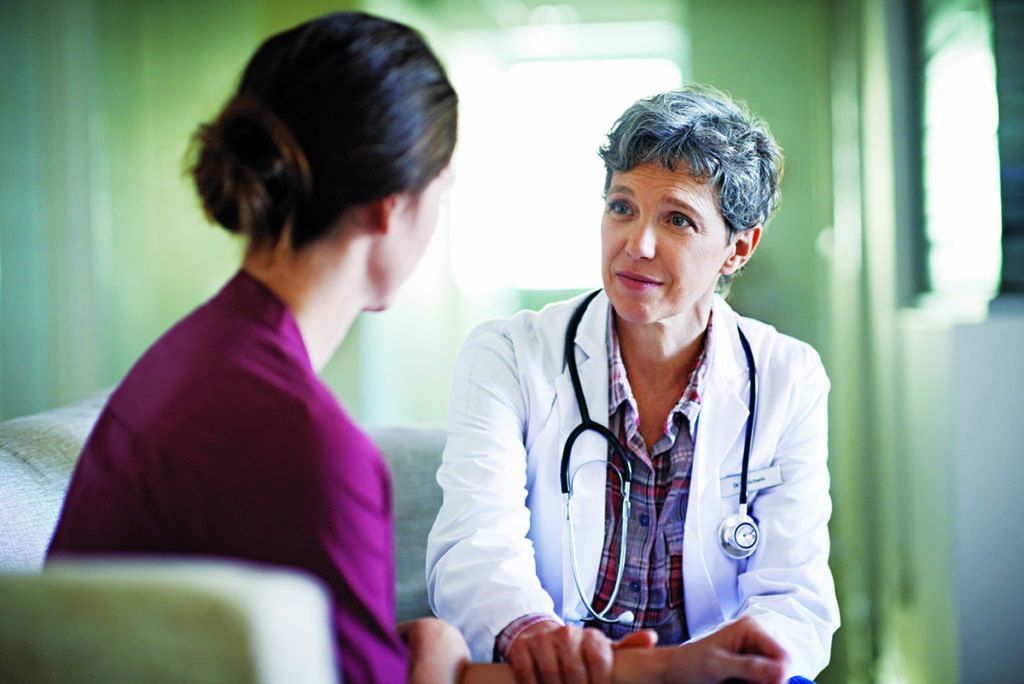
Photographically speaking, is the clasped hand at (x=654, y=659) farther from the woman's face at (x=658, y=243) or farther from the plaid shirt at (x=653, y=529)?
the woman's face at (x=658, y=243)

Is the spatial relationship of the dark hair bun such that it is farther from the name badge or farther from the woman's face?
the name badge

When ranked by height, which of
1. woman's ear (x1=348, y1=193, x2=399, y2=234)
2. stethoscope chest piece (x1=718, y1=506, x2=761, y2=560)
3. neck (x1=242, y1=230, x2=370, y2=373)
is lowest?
stethoscope chest piece (x1=718, y1=506, x2=761, y2=560)

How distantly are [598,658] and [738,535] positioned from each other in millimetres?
436

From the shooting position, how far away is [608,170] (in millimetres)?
1612

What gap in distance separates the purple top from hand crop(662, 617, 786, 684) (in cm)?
39

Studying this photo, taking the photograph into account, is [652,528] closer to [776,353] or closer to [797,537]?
[797,537]

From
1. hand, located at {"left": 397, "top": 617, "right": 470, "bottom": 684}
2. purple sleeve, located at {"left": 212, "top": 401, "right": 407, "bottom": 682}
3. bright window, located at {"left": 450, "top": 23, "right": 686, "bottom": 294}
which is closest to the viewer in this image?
purple sleeve, located at {"left": 212, "top": 401, "right": 407, "bottom": 682}

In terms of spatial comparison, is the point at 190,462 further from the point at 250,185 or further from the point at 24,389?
the point at 24,389

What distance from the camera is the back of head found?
782 millimetres

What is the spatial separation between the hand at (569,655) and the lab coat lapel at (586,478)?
10.9 inches

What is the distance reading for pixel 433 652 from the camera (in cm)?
101

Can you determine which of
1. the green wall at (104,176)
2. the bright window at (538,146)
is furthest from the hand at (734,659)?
the bright window at (538,146)

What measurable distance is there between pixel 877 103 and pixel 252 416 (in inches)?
105

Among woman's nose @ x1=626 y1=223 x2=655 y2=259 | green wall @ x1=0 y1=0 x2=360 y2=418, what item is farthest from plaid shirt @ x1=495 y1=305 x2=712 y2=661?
green wall @ x1=0 y1=0 x2=360 y2=418
